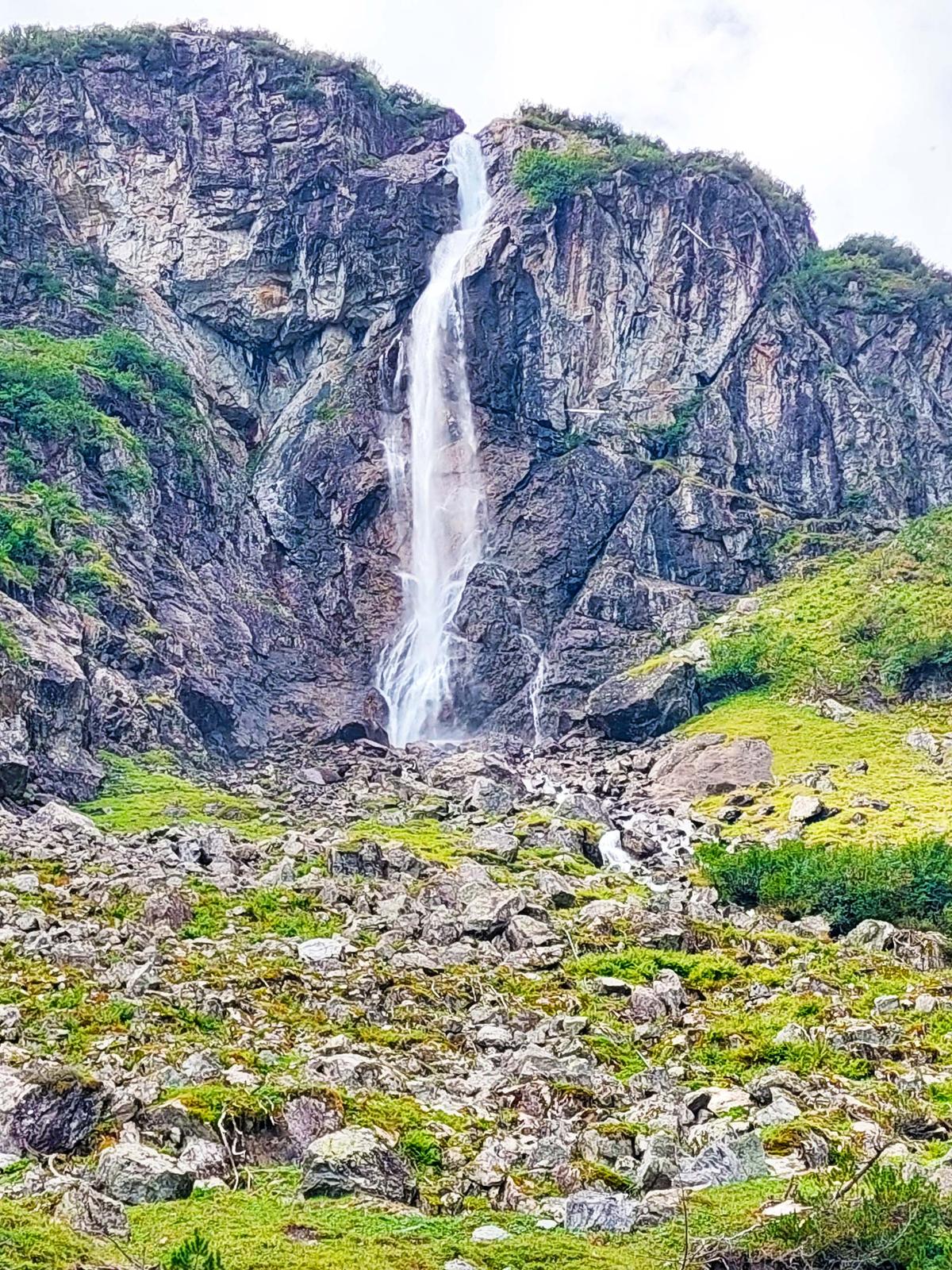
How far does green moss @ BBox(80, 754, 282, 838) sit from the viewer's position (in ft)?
110

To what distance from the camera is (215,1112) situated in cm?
1068

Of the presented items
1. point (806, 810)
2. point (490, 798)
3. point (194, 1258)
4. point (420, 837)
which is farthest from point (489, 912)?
point (806, 810)

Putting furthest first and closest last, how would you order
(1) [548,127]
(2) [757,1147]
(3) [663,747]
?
(1) [548,127], (3) [663,747], (2) [757,1147]

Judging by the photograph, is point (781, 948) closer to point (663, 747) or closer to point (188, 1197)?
point (188, 1197)

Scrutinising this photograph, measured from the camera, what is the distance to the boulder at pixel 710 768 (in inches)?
1745

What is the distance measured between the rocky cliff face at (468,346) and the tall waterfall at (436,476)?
0.95 metres

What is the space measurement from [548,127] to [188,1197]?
254 ft

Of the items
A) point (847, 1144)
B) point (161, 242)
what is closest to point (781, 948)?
point (847, 1144)

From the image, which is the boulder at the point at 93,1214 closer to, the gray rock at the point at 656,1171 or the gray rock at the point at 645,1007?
the gray rock at the point at 656,1171

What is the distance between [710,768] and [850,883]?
1809 cm

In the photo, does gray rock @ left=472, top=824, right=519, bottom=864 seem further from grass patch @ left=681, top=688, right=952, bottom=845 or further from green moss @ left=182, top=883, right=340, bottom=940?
grass patch @ left=681, top=688, right=952, bottom=845

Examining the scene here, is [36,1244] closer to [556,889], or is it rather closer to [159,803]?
[556,889]

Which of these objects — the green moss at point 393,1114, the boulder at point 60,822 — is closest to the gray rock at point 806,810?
the boulder at point 60,822

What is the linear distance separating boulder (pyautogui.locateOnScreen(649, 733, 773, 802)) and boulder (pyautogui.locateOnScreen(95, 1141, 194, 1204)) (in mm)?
35807
